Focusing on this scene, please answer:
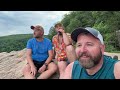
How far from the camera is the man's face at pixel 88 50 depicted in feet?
7.57

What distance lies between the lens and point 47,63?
3.23 meters

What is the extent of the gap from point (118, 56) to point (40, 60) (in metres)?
0.86

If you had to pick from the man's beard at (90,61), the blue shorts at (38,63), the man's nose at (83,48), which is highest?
the man's nose at (83,48)

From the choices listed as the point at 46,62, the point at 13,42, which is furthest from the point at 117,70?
the point at 13,42

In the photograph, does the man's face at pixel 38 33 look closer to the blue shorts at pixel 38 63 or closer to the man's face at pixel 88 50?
A: the blue shorts at pixel 38 63

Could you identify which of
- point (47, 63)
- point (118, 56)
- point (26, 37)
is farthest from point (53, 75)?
point (118, 56)

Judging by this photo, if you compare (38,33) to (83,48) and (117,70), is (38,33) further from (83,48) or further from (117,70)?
(117,70)

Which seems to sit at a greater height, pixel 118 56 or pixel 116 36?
pixel 116 36

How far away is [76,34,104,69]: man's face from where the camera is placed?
2309mm

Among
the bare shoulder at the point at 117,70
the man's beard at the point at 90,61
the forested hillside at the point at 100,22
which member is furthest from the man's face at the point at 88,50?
the forested hillside at the point at 100,22

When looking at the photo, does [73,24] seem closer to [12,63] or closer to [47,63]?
[47,63]
